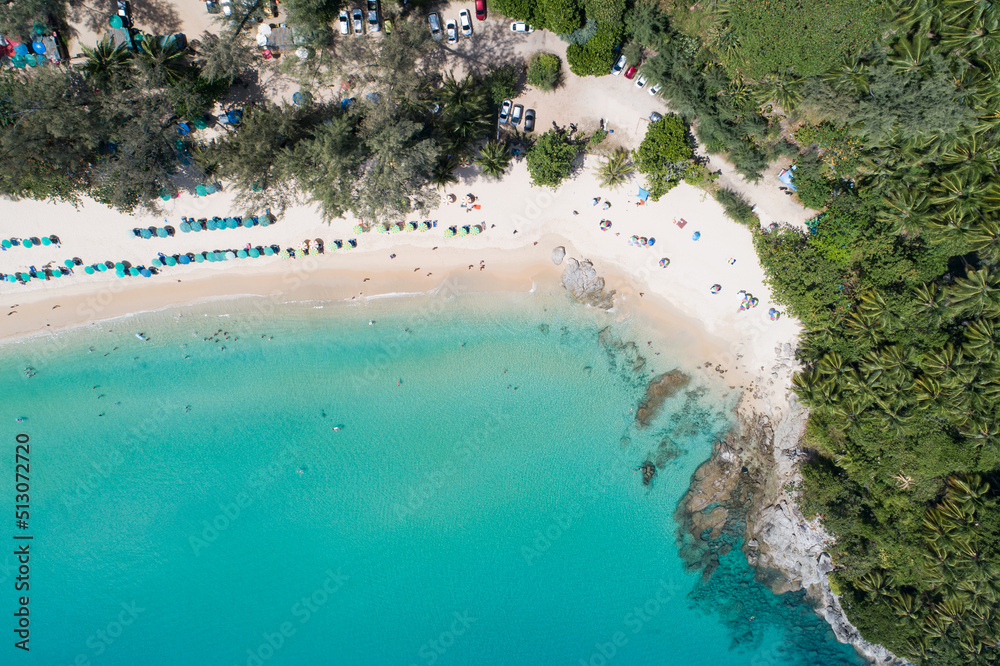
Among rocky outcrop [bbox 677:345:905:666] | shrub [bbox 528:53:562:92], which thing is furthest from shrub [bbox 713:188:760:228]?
shrub [bbox 528:53:562:92]

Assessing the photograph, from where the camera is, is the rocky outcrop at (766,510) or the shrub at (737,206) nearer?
the shrub at (737,206)

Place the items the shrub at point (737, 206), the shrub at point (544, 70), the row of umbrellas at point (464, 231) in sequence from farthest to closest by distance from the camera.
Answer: the row of umbrellas at point (464, 231) < the shrub at point (737, 206) < the shrub at point (544, 70)

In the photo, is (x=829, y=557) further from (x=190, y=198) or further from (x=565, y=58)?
(x=190, y=198)

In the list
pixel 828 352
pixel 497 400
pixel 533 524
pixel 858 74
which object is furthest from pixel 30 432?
pixel 858 74

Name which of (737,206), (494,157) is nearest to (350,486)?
(494,157)

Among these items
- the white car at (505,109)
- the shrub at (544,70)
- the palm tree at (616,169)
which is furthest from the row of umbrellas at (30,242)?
the palm tree at (616,169)

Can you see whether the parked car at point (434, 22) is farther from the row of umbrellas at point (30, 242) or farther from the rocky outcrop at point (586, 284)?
the row of umbrellas at point (30, 242)

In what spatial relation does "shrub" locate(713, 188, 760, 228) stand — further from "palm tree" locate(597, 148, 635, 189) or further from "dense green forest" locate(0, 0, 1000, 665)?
"palm tree" locate(597, 148, 635, 189)
